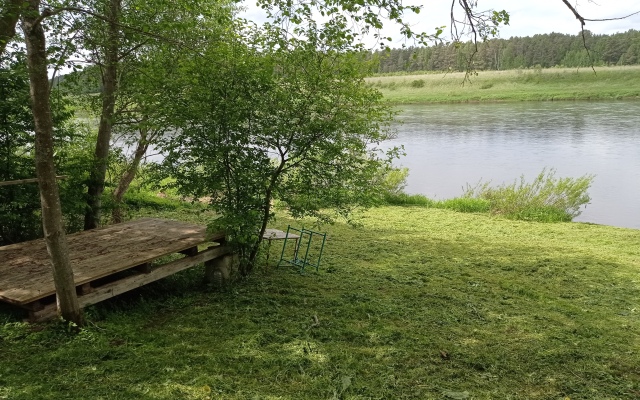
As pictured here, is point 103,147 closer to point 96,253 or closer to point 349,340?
point 96,253

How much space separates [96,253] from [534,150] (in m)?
24.1

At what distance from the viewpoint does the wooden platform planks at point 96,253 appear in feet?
13.3

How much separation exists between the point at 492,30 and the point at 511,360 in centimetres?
295

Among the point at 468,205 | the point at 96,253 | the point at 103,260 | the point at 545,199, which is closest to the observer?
the point at 103,260

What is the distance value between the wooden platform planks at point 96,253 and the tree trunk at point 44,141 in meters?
0.51

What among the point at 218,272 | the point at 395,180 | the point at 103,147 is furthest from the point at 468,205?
the point at 103,147

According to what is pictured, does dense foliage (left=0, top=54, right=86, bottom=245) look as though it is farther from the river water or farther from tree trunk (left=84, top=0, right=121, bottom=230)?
the river water

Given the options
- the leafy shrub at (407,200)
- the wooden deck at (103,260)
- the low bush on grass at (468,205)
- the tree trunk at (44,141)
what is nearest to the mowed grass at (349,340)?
the wooden deck at (103,260)

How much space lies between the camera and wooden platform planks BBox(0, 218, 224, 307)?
4043 millimetres

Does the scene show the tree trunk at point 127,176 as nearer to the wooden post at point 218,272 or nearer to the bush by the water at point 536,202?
→ the wooden post at point 218,272

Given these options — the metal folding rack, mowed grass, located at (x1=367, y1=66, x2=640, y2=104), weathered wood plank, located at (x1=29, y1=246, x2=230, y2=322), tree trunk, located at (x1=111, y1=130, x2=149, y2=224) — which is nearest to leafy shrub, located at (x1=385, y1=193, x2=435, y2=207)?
the metal folding rack

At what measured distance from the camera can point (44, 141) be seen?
344 cm

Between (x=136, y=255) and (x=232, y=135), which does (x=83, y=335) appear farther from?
(x=232, y=135)

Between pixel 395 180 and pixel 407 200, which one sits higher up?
pixel 395 180
